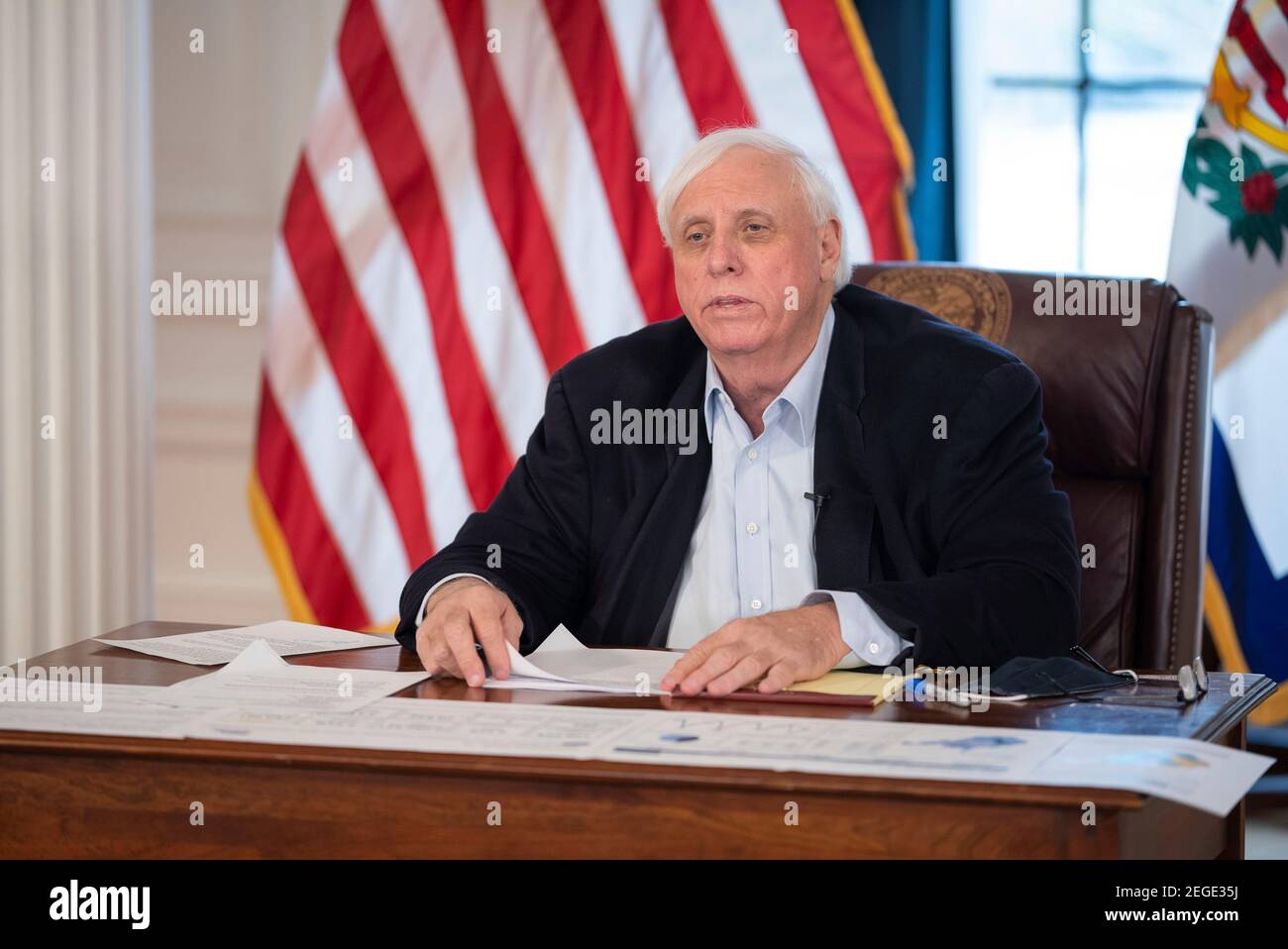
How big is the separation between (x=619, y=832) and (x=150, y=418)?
8.49ft

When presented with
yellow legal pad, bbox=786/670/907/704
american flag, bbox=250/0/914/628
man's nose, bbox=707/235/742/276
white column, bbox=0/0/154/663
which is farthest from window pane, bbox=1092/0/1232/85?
yellow legal pad, bbox=786/670/907/704

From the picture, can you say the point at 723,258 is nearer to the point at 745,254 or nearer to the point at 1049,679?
the point at 745,254

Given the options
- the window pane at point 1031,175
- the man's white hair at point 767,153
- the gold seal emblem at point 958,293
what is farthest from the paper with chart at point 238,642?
the window pane at point 1031,175

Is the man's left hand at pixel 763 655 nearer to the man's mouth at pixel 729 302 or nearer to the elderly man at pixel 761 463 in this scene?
the elderly man at pixel 761 463

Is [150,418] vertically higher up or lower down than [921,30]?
lower down

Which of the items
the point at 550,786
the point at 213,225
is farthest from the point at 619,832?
the point at 213,225

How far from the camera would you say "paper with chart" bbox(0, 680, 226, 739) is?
1.49 m

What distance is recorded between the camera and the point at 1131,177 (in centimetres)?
376

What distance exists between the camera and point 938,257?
3.79 m

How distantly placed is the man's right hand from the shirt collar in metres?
0.53

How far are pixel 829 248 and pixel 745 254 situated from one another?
196 mm

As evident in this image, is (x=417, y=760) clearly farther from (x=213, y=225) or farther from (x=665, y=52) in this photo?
(x=213, y=225)

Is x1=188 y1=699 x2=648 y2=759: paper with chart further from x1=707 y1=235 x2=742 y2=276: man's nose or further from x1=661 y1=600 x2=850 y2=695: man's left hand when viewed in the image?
x1=707 y1=235 x2=742 y2=276: man's nose

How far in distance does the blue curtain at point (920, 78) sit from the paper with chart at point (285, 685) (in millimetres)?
2375
